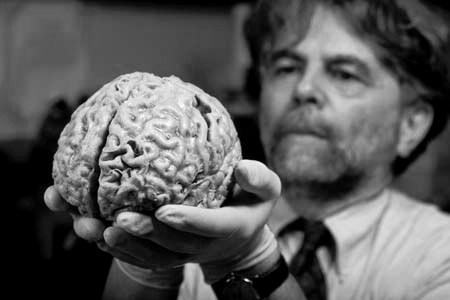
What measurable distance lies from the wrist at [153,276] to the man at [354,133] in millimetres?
234

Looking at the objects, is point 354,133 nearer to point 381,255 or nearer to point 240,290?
point 381,255

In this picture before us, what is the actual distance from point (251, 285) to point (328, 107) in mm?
469

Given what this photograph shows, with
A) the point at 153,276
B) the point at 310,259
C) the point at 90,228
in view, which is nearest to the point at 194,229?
the point at 90,228

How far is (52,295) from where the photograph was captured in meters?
1.00

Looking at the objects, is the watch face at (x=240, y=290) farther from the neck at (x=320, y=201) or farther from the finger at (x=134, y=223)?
the neck at (x=320, y=201)

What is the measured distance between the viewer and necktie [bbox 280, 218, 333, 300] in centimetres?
107

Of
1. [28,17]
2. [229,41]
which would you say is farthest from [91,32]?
[229,41]

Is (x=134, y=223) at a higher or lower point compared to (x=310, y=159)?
higher

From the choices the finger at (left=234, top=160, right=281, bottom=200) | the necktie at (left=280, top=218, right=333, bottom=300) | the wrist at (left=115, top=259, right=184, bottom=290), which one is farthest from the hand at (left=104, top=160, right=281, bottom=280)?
the necktie at (left=280, top=218, right=333, bottom=300)

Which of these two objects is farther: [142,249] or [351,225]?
[351,225]

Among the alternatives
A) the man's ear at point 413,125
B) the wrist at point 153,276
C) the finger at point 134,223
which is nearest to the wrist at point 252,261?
the wrist at point 153,276

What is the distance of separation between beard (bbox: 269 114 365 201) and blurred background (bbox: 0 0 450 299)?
18 cm

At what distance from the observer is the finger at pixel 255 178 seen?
68 cm

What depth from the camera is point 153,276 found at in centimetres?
91
